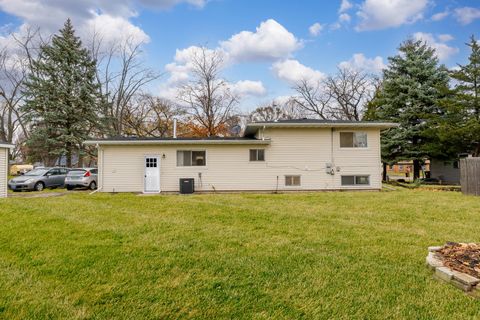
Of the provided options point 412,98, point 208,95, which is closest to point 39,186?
point 208,95

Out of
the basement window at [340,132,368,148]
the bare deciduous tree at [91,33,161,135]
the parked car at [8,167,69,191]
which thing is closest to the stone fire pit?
the basement window at [340,132,368,148]

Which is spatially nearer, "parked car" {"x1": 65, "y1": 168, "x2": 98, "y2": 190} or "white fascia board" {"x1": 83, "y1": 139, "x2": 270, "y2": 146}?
"white fascia board" {"x1": 83, "y1": 139, "x2": 270, "y2": 146}

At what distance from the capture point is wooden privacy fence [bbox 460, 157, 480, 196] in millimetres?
11711

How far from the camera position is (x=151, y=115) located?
33156mm

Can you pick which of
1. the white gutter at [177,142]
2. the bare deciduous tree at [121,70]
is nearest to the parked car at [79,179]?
the white gutter at [177,142]

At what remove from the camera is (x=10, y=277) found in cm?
346

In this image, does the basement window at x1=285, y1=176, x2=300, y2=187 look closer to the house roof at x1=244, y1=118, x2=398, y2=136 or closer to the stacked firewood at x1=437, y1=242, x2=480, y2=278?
the house roof at x1=244, y1=118, x2=398, y2=136

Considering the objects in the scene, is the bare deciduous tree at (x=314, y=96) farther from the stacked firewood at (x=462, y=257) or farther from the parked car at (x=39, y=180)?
the stacked firewood at (x=462, y=257)

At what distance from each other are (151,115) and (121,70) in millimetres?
5497

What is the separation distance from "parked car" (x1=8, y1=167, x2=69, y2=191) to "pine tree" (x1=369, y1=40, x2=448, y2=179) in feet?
66.8

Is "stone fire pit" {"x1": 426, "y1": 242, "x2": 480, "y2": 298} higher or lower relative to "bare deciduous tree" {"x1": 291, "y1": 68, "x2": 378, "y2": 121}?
lower

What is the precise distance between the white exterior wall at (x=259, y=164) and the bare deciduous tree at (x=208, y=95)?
16.6 meters

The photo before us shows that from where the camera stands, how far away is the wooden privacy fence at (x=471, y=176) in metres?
11.7

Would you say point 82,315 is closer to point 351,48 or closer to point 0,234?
point 0,234
